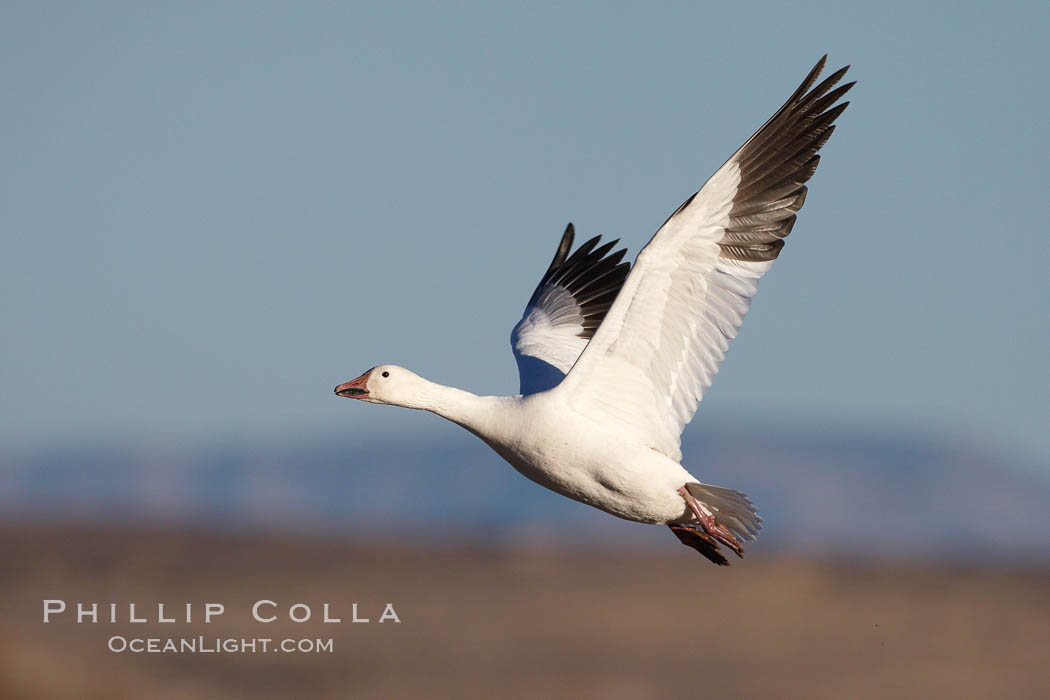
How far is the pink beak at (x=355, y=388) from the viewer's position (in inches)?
424

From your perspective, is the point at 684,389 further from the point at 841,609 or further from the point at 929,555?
the point at 929,555

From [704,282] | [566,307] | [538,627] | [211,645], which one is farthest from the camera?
[538,627]

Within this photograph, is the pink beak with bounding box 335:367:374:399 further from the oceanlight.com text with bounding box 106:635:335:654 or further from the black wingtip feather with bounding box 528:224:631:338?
the oceanlight.com text with bounding box 106:635:335:654

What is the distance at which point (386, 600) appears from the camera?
4625 cm

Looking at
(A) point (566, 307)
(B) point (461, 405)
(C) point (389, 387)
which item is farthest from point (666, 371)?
(A) point (566, 307)

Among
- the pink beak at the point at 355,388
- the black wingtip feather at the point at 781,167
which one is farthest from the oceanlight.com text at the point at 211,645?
the black wingtip feather at the point at 781,167

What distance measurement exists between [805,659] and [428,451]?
141426mm

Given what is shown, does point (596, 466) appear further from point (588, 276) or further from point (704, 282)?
point (588, 276)

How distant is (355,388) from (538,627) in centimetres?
3100

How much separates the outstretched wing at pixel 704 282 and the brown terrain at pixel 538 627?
36.2 feet

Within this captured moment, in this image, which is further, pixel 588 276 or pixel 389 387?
pixel 588 276

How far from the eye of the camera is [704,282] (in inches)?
418

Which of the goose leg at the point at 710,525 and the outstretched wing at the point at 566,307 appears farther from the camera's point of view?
the outstretched wing at the point at 566,307

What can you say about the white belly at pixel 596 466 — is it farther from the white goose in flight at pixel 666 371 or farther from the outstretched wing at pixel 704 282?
the outstretched wing at pixel 704 282
